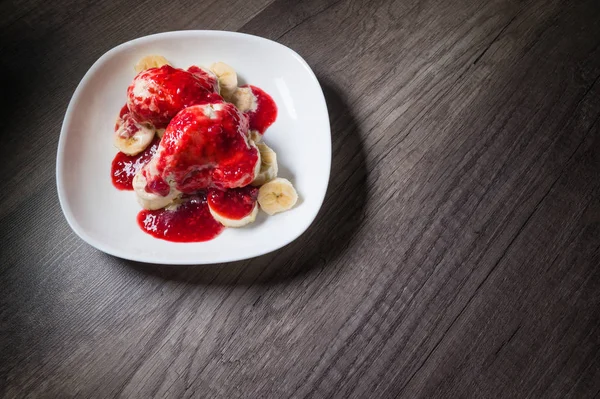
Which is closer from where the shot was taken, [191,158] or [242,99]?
[191,158]

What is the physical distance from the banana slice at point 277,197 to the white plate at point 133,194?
27 mm

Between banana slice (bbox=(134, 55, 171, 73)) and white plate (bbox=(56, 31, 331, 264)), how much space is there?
0.10 ft

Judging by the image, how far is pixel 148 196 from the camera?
4.98 ft

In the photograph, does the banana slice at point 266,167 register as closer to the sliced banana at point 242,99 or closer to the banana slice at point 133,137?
the sliced banana at point 242,99

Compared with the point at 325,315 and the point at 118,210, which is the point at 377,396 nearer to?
the point at 325,315

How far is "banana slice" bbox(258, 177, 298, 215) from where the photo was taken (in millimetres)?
1569

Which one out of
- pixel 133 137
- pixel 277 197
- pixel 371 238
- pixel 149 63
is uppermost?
pixel 149 63

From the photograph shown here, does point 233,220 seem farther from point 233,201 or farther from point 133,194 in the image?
point 133,194

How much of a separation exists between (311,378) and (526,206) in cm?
95

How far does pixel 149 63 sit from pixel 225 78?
269 millimetres

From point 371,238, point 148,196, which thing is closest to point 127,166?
point 148,196

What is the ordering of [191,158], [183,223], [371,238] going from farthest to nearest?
[371,238], [183,223], [191,158]

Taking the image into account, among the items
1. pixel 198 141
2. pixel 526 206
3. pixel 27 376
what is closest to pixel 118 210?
pixel 198 141

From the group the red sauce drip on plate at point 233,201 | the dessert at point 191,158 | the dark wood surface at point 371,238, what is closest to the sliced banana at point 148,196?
the dessert at point 191,158
